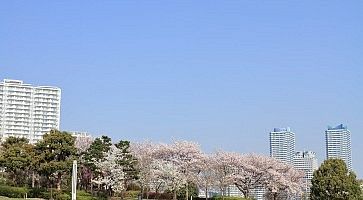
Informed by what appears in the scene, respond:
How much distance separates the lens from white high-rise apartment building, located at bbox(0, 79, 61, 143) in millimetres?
102812

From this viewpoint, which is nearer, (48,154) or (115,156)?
(48,154)

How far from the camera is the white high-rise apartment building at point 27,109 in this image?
10281 cm

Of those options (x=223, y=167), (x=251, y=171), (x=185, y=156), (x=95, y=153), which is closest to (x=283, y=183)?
(x=251, y=171)

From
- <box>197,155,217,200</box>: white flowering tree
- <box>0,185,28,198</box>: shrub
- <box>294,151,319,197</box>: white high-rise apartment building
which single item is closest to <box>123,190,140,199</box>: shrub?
<box>197,155,217,200</box>: white flowering tree

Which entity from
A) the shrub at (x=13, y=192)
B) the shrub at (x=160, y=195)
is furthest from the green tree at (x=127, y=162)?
the shrub at (x=13, y=192)

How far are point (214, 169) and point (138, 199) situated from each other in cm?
1096

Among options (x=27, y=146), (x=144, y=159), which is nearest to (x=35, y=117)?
(x=144, y=159)

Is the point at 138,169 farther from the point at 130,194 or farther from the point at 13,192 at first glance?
the point at 13,192

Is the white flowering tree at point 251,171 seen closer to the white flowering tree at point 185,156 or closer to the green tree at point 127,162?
the white flowering tree at point 185,156

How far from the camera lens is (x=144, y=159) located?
5106 cm

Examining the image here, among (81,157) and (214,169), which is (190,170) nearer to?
(214,169)

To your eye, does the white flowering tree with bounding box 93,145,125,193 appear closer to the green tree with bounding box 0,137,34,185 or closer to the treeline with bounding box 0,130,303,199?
the treeline with bounding box 0,130,303,199

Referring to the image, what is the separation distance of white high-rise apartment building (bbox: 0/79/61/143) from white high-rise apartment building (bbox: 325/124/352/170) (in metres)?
67.1

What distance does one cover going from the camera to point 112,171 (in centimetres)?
4044
